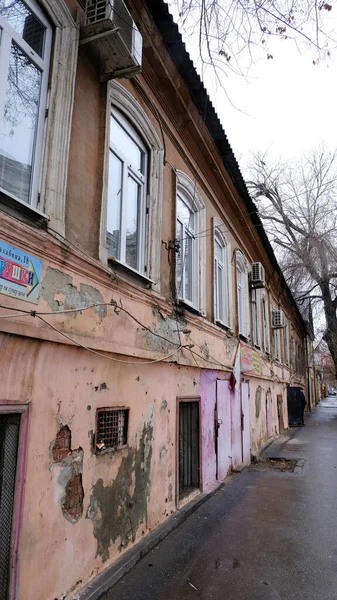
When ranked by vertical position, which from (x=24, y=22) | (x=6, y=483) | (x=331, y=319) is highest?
(x=331, y=319)

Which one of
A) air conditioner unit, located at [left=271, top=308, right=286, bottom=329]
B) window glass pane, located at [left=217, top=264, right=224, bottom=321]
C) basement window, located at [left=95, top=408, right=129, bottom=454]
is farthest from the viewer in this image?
air conditioner unit, located at [left=271, top=308, right=286, bottom=329]

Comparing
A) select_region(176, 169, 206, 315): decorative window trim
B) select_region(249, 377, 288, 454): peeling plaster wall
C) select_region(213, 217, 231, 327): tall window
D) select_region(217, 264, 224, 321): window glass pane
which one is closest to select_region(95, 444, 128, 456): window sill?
select_region(176, 169, 206, 315): decorative window trim

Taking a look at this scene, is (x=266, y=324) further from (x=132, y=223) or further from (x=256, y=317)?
(x=132, y=223)

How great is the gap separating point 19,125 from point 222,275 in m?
6.21

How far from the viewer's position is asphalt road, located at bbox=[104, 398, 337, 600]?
3.64 m

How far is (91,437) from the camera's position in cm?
363

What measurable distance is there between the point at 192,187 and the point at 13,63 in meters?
4.08

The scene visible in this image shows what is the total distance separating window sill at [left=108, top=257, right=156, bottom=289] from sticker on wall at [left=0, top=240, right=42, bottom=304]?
118 cm

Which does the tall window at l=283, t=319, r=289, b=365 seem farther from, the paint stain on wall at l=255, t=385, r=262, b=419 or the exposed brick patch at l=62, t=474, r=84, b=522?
the exposed brick patch at l=62, t=474, r=84, b=522

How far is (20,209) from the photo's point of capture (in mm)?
3055

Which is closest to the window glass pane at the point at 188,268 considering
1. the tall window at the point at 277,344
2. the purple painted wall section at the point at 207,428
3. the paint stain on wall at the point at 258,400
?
the purple painted wall section at the point at 207,428

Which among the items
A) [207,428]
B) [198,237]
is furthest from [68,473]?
[198,237]

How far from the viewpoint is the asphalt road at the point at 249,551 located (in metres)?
3.64

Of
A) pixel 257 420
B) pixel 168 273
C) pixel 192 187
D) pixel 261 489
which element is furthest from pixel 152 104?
pixel 257 420
